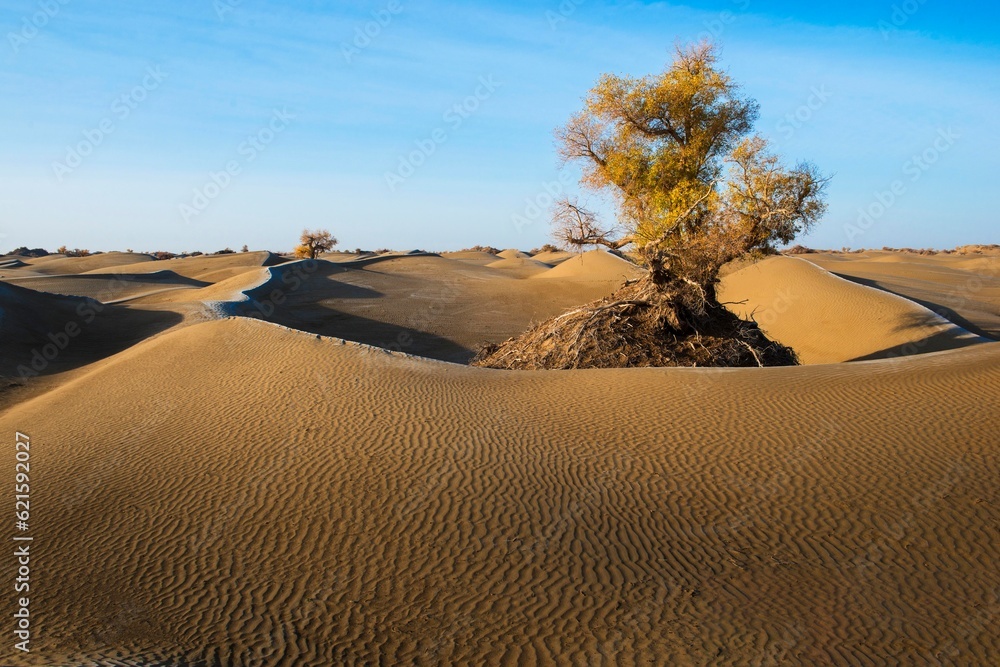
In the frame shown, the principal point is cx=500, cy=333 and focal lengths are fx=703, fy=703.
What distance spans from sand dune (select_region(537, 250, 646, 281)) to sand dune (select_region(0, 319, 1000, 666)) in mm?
29702

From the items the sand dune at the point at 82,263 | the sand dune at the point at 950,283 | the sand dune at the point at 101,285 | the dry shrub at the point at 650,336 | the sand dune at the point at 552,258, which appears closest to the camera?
the dry shrub at the point at 650,336

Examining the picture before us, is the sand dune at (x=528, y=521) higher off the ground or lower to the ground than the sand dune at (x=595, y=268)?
lower

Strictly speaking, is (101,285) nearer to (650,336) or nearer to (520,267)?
(520,267)

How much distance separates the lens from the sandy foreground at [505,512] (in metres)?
5.39

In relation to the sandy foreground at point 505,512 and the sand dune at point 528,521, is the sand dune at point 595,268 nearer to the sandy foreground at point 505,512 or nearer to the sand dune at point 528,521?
the sandy foreground at point 505,512

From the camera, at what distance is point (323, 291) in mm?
33250

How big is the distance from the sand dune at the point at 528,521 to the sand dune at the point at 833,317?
11509 millimetres

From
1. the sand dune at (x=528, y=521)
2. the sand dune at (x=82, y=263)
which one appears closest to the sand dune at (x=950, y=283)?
the sand dune at (x=528, y=521)

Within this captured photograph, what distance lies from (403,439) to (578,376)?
4.03m

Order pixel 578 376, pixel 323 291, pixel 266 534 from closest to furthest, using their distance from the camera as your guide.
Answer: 1. pixel 266 534
2. pixel 578 376
3. pixel 323 291

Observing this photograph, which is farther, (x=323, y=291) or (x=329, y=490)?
(x=323, y=291)

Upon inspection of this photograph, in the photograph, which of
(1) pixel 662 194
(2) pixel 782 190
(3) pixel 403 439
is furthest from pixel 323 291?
(3) pixel 403 439

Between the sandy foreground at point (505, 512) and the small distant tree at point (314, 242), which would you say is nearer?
the sandy foreground at point (505, 512)

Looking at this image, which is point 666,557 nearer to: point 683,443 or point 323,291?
point 683,443
